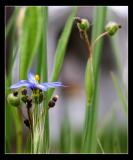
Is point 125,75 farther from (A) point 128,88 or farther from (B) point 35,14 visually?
(B) point 35,14

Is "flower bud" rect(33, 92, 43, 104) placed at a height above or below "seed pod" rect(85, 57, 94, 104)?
below

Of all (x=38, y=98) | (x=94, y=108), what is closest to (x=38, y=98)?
(x=38, y=98)

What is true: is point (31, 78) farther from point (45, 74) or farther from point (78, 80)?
point (78, 80)

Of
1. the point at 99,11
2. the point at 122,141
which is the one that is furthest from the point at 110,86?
the point at 99,11

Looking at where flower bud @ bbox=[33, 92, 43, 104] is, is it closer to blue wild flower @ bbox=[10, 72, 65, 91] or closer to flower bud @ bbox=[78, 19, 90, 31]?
blue wild flower @ bbox=[10, 72, 65, 91]

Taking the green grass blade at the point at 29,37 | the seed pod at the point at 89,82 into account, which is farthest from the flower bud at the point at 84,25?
the green grass blade at the point at 29,37

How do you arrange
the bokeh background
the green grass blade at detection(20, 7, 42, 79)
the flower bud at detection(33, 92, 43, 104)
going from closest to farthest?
the flower bud at detection(33, 92, 43, 104)
the green grass blade at detection(20, 7, 42, 79)
the bokeh background

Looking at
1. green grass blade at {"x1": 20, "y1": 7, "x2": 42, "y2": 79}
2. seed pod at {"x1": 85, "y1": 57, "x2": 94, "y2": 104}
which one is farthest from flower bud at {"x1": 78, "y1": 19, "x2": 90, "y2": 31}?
green grass blade at {"x1": 20, "y1": 7, "x2": 42, "y2": 79}

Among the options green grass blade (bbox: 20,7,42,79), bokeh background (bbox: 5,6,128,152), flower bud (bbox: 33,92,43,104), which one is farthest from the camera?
bokeh background (bbox: 5,6,128,152)
